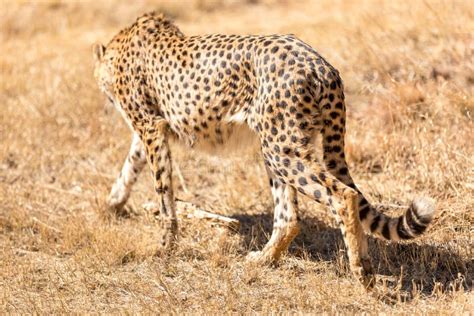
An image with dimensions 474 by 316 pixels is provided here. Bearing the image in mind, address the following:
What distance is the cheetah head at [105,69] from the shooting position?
6027 millimetres

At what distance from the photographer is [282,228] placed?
17.2 feet

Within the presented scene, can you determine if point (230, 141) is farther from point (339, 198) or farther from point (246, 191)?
point (246, 191)

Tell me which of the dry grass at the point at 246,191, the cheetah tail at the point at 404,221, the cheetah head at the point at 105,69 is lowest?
the dry grass at the point at 246,191

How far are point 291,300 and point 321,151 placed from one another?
0.87m

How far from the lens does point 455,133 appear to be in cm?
617

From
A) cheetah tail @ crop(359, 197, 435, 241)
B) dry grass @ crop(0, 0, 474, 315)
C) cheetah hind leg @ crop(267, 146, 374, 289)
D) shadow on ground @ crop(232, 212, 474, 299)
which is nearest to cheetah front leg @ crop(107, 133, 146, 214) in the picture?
dry grass @ crop(0, 0, 474, 315)

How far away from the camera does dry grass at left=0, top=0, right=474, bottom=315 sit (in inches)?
185

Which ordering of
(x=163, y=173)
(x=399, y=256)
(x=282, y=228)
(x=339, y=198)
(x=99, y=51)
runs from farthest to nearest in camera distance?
(x=99, y=51) < (x=163, y=173) < (x=282, y=228) < (x=399, y=256) < (x=339, y=198)

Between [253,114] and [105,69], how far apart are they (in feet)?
5.85

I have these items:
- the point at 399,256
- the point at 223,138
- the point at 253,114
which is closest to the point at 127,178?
the point at 223,138

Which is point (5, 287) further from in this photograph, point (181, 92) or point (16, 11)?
point (16, 11)

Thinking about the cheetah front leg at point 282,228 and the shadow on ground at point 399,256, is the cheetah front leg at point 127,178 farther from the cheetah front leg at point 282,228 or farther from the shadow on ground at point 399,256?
the cheetah front leg at point 282,228

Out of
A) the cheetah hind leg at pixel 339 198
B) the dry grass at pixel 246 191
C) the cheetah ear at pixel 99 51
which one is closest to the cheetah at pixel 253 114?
the cheetah hind leg at pixel 339 198

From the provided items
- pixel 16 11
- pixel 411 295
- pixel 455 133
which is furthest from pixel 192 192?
pixel 16 11
